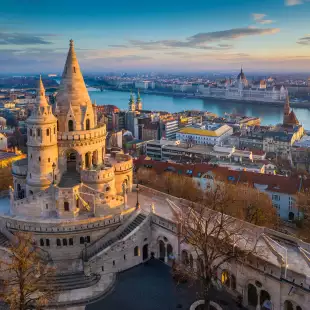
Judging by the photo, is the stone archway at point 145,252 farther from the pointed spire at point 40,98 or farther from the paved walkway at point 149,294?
the pointed spire at point 40,98

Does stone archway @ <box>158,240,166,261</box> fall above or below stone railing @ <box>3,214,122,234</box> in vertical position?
below

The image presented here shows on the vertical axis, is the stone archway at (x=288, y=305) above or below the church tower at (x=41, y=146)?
below

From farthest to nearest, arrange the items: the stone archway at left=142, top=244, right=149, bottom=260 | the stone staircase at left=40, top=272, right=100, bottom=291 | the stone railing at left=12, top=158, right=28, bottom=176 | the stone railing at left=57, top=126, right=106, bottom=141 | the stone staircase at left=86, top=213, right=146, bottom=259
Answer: the stone railing at left=12, top=158, right=28, bottom=176
the stone railing at left=57, top=126, right=106, bottom=141
the stone archway at left=142, top=244, right=149, bottom=260
the stone staircase at left=86, top=213, right=146, bottom=259
the stone staircase at left=40, top=272, right=100, bottom=291

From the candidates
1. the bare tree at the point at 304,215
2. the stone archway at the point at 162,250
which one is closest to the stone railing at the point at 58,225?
the stone archway at the point at 162,250

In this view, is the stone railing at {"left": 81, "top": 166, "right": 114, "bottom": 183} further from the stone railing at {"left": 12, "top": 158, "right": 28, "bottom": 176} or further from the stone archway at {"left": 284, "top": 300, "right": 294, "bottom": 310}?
the stone archway at {"left": 284, "top": 300, "right": 294, "bottom": 310}

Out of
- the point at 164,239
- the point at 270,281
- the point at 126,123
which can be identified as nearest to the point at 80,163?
the point at 164,239

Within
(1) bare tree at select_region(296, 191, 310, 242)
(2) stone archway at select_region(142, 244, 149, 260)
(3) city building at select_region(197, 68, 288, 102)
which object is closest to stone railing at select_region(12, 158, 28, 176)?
(2) stone archway at select_region(142, 244, 149, 260)
